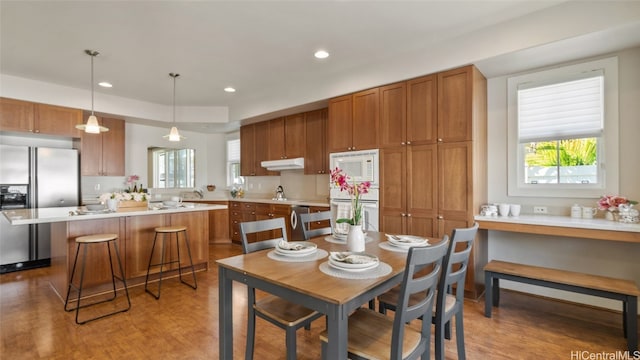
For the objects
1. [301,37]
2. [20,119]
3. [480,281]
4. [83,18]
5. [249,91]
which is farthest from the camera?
[249,91]

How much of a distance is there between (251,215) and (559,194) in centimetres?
440

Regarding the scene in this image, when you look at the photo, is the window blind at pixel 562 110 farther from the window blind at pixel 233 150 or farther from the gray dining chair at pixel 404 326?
the window blind at pixel 233 150

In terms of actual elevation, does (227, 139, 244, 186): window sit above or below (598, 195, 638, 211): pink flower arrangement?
above

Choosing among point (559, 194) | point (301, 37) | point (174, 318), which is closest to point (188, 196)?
point (174, 318)

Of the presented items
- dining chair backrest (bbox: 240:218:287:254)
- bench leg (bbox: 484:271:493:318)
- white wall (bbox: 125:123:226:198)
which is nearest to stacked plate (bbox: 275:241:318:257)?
dining chair backrest (bbox: 240:218:287:254)

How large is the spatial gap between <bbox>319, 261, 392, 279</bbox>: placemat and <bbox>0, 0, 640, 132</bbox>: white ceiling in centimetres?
212

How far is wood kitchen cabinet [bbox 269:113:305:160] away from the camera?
16.5 feet

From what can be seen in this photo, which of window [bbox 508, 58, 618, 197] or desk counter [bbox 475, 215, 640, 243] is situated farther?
window [bbox 508, 58, 618, 197]

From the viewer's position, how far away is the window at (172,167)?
19.6 ft

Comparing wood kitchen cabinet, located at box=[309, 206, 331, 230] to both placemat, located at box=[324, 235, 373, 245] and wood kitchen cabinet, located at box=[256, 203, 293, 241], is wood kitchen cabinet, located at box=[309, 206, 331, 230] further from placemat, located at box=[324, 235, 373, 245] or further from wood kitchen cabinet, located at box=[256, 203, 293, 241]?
placemat, located at box=[324, 235, 373, 245]

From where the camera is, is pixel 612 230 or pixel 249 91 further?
pixel 249 91

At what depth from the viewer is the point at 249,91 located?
4.93 meters

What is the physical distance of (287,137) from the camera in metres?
5.26

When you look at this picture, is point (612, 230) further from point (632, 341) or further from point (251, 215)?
point (251, 215)
